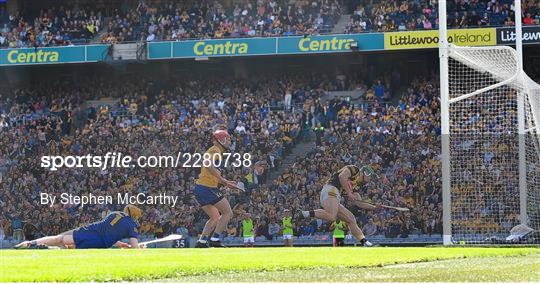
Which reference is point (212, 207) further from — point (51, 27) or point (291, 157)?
point (51, 27)

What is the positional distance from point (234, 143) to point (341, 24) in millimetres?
7535

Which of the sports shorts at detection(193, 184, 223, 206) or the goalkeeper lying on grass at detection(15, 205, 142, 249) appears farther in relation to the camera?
the sports shorts at detection(193, 184, 223, 206)

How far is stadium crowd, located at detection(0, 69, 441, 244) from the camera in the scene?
27906mm

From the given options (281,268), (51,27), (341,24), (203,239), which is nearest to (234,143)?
(341,24)

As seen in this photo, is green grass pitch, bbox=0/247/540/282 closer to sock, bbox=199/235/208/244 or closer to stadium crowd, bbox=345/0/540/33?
sock, bbox=199/235/208/244

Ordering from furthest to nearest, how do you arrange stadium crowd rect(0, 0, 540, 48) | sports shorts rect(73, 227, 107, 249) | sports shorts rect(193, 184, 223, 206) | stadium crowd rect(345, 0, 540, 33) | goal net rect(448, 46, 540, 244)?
stadium crowd rect(0, 0, 540, 48) → stadium crowd rect(345, 0, 540, 33) → sports shorts rect(193, 184, 223, 206) → goal net rect(448, 46, 540, 244) → sports shorts rect(73, 227, 107, 249)

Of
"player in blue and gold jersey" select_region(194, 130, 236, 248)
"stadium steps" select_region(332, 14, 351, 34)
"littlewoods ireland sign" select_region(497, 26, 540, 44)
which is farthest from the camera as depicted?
"stadium steps" select_region(332, 14, 351, 34)

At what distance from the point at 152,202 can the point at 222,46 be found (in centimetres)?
843

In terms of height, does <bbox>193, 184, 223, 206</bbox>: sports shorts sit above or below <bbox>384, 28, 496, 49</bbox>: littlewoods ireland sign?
below

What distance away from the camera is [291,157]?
31.0m

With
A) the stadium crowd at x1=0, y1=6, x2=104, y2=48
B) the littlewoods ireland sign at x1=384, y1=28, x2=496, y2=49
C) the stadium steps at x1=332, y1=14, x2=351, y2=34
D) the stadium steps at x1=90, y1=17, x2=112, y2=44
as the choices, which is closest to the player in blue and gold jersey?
the littlewoods ireland sign at x1=384, y1=28, x2=496, y2=49

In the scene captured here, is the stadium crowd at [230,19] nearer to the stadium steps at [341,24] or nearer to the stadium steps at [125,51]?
the stadium steps at [341,24]

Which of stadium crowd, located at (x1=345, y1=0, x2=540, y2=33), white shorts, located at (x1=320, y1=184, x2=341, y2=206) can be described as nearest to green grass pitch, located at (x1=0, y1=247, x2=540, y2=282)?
white shorts, located at (x1=320, y1=184, x2=341, y2=206)

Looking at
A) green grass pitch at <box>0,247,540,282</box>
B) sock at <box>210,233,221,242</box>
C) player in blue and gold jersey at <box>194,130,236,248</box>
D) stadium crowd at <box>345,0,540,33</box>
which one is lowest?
green grass pitch at <box>0,247,540,282</box>
